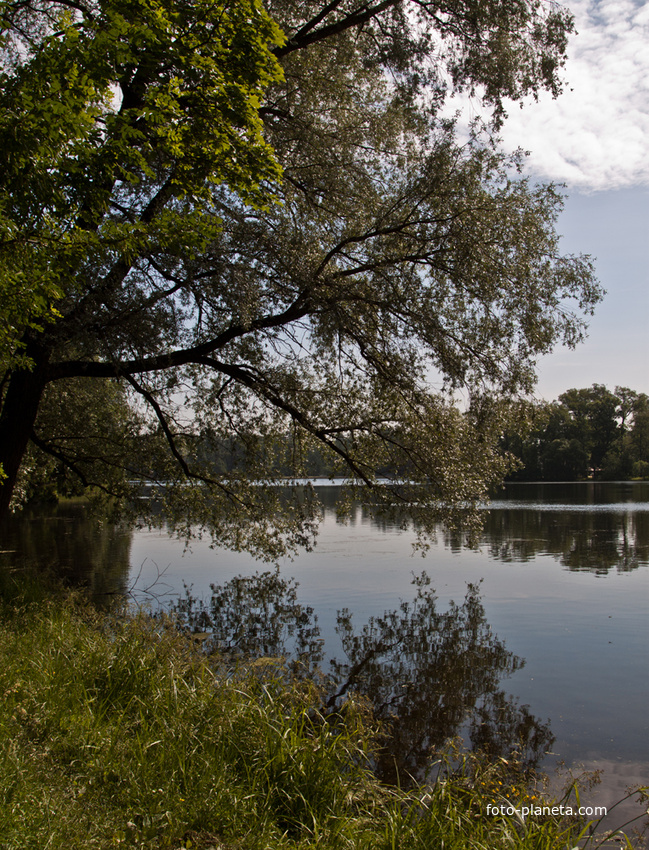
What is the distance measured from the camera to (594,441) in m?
82.9

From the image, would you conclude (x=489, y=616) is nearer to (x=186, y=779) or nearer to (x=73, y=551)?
(x=186, y=779)

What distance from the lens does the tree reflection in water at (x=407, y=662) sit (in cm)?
686

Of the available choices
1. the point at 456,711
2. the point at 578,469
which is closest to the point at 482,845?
the point at 456,711

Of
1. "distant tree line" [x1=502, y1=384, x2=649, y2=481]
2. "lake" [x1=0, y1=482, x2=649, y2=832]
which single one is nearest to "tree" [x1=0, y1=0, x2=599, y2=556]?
"lake" [x1=0, y1=482, x2=649, y2=832]

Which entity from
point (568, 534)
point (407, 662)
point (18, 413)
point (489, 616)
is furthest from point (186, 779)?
point (568, 534)

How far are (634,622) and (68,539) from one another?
62.8 ft

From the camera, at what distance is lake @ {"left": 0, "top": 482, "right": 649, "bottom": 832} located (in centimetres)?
725

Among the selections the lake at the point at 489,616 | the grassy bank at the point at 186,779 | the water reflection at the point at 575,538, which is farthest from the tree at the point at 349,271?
the water reflection at the point at 575,538

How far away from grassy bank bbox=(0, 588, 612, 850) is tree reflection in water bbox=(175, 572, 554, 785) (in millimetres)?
1125

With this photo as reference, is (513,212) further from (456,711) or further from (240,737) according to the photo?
(240,737)

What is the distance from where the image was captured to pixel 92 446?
12.8 metres

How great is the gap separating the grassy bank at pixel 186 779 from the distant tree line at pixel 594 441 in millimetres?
74737

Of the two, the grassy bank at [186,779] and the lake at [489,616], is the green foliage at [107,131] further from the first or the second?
the lake at [489,616]

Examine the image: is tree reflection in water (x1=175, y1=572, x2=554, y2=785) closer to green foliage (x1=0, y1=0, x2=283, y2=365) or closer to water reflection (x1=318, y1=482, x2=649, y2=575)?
water reflection (x1=318, y1=482, x2=649, y2=575)
